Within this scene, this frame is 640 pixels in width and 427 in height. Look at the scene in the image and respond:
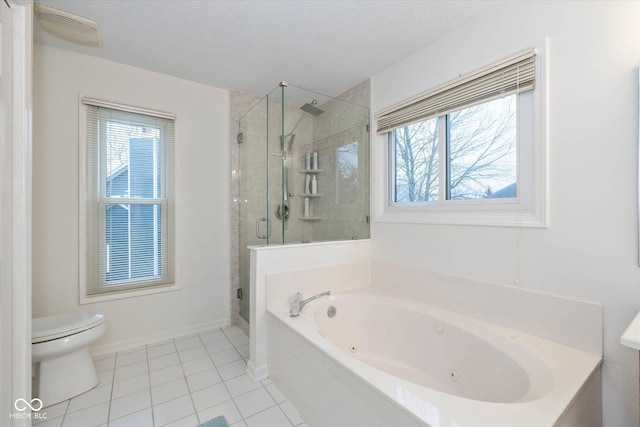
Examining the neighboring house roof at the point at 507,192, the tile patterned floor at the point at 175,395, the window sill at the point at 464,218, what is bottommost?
the tile patterned floor at the point at 175,395

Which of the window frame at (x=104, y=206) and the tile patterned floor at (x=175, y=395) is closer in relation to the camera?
the tile patterned floor at (x=175, y=395)

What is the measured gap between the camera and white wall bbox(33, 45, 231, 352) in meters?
2.00

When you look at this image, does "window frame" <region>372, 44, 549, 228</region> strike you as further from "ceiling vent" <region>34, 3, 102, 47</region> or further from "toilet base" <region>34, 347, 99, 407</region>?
"toilet base" <region>34, 347, 99, 407</region>

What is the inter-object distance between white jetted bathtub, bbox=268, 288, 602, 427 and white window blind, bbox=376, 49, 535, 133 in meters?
1.36

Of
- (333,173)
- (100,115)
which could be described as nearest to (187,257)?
(100,115)

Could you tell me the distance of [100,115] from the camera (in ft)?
7.21

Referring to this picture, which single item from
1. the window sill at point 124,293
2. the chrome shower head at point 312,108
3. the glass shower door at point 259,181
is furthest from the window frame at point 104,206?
the chrome shower head at point 312,108

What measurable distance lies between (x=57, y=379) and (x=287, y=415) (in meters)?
1.40

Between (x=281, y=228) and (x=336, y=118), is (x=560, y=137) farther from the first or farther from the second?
(x=281, y=228)

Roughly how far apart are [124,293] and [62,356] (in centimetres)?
65

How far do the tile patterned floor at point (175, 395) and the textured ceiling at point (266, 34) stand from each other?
2337 mm

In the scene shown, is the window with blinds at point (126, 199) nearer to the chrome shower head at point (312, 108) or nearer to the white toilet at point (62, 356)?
the white toilet at point (62, 356)

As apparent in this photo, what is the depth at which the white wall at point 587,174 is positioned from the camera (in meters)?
1.20

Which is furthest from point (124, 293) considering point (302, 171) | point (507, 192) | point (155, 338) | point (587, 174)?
point (587, 174)
